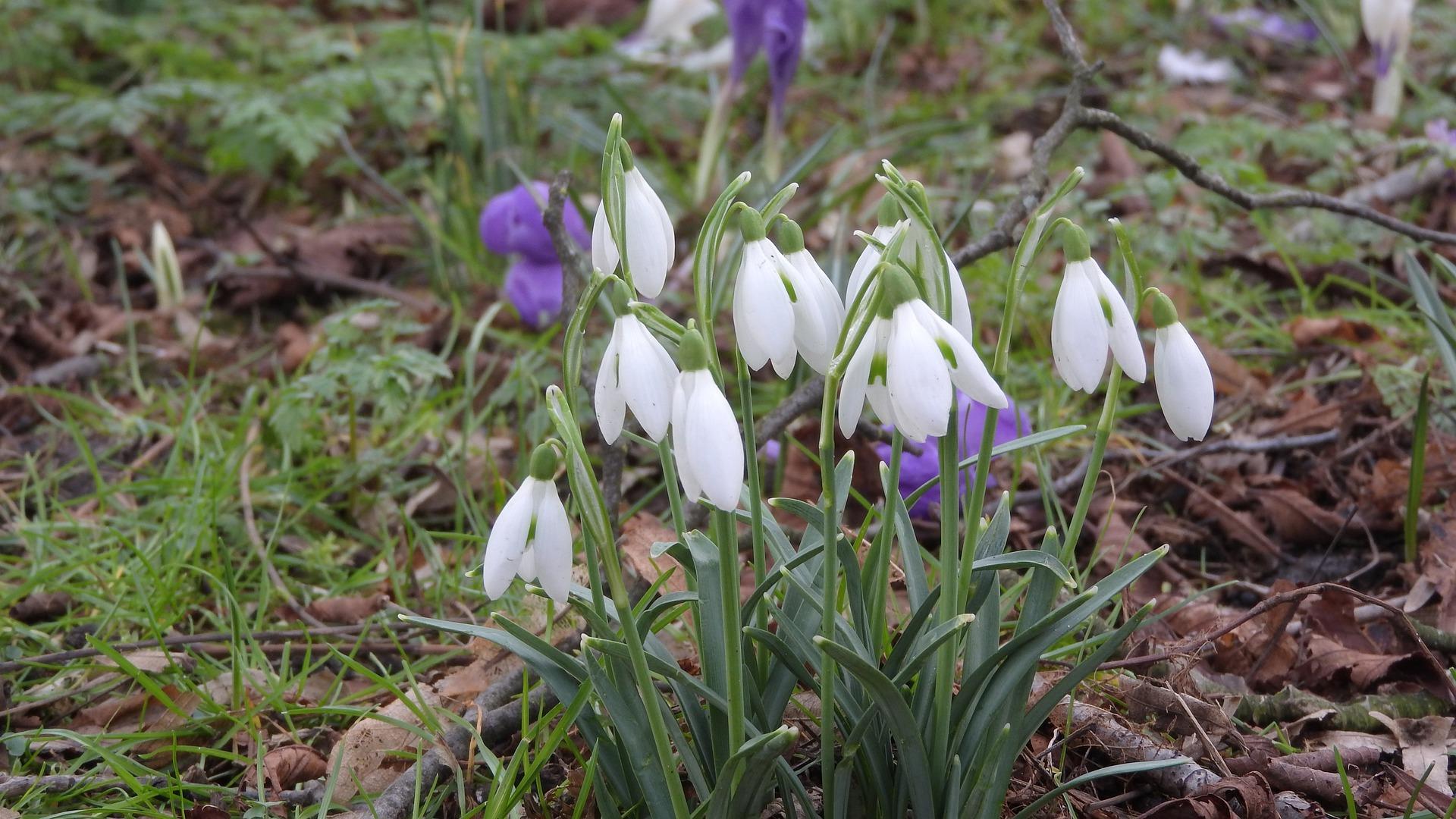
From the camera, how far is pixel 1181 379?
1.06 metres

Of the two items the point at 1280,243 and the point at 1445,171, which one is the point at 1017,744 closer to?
the point at 1280,243

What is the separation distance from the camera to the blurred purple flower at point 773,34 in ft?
11.2

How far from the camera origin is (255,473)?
8.09ft

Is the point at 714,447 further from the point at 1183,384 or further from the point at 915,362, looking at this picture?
the point at 1183,384

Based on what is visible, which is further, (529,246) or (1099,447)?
(529,246)

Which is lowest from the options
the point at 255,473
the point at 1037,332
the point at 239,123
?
the point at 255,473

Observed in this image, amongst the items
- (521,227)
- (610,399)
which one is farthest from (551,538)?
(521,227)

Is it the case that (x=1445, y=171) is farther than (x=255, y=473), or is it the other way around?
(x=1445, y=171)

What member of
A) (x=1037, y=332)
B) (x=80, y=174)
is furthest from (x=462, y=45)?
(x=1037, y=332)

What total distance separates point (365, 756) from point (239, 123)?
2571 mm

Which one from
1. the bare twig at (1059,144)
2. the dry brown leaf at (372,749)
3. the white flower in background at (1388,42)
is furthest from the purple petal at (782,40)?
the dry brown leaf at (372,749)

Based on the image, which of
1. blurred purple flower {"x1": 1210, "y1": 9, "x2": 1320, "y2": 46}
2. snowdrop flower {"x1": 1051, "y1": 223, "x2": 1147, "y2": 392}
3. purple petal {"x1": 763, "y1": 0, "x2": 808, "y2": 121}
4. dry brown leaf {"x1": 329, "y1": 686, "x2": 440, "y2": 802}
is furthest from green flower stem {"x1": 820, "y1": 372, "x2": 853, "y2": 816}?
blurred purple flower {"x1": 1210, "y1": 9, "x2": 1320, "y2": 46}

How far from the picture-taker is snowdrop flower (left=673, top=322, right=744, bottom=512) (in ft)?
2.94

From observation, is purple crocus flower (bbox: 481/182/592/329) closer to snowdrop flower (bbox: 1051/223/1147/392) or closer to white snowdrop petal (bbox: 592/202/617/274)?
white snowdrop petal (bbox: 592/202/617/274)
